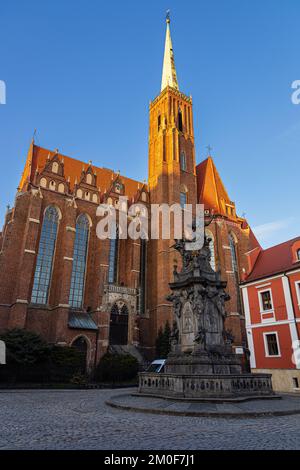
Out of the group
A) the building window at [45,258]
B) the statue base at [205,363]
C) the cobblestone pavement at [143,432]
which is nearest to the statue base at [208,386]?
the statue base at [205,363]

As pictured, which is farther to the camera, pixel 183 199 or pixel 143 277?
pixel 183 199

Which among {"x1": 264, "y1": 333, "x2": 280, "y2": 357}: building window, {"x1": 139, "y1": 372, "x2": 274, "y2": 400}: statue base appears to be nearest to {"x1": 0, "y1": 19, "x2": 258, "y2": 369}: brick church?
{"x1": 264, "y1": 333, "x2": 280, "y2": 357}: building window

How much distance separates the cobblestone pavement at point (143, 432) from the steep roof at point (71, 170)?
91.0ft

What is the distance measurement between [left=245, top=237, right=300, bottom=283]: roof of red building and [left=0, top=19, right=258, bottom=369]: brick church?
2845 mm

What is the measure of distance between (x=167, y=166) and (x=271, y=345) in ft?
83.1

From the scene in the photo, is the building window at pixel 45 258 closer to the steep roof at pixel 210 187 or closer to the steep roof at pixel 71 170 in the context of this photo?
the steep roof at pixel 71 170

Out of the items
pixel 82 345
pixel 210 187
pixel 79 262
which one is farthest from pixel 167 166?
pixel 82 345

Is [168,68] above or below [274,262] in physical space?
above

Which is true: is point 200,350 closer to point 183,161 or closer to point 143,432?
point 143,432

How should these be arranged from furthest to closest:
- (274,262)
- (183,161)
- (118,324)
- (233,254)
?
1. (183,161)
2. (233,254)
3. (118,324)
4. (274,262)

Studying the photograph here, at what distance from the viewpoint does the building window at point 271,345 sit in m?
20.2

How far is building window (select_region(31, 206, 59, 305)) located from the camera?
2842cm

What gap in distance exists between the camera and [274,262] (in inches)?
910

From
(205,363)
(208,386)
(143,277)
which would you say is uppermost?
(143,277)
